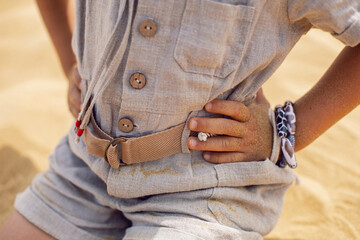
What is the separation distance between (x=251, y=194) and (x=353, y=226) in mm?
586

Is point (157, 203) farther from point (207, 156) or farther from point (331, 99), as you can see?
point (331, 99)

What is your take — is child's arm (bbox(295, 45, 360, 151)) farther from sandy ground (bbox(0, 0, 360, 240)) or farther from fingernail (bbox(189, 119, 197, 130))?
sandy ground (bbox(0, 0, 360, 240))

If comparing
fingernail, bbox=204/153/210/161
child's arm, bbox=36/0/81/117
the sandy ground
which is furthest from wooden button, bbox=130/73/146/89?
the sandy ground

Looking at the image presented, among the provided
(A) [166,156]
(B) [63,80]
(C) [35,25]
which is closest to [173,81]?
(A) [166,156]

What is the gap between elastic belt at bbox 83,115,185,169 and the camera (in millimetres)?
923

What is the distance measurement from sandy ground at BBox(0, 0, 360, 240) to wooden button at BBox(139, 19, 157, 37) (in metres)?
0.94

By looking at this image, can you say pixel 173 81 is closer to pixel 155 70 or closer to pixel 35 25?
pixel 155 70

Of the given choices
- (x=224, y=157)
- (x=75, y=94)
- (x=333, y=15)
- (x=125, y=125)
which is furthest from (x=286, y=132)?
(x=75, y=94)

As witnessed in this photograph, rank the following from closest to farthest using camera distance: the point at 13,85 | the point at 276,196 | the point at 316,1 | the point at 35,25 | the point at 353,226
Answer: the point at 316,1
the point at 276,196
the point at 353,226
the point at 13,85
the point at 35,25

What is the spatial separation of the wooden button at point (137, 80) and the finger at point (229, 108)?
0.18 metres

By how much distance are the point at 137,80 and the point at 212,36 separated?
20cm

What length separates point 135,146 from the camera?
36.5 inches

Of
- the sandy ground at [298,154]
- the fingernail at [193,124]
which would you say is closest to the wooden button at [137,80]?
the fingernail at [193,124]

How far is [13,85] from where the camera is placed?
2.31 metres
